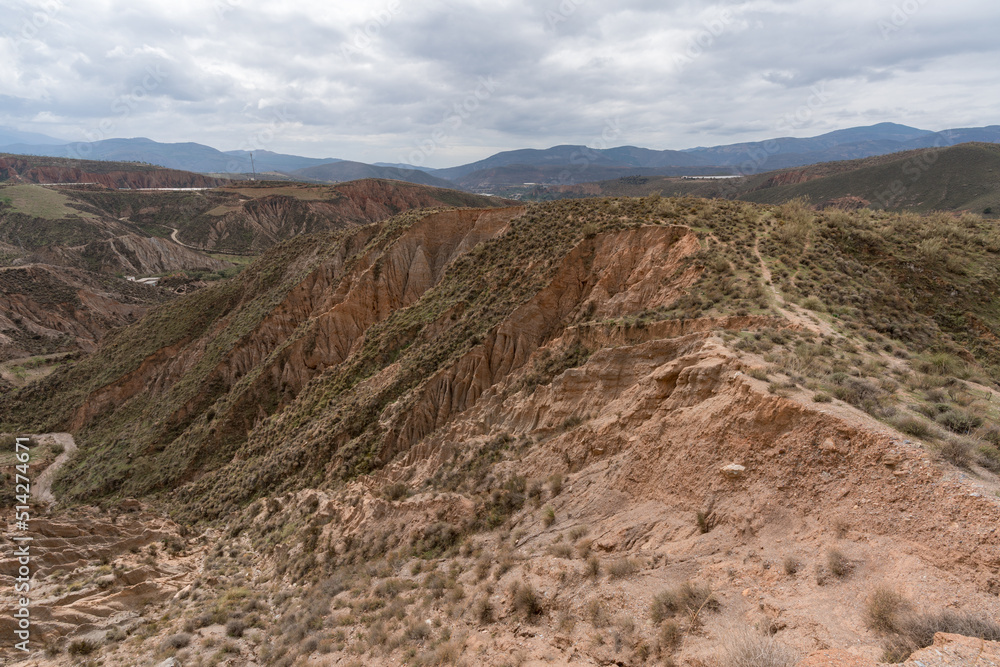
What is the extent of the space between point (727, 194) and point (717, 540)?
164 m

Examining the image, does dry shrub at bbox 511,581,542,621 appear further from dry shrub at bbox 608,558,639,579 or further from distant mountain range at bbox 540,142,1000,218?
distant mountain range at bbox 540,142,1000,218

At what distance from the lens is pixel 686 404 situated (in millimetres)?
10781

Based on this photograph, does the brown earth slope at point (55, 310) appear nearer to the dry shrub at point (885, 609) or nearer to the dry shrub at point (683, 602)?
the dry shrub at point (683, 602)

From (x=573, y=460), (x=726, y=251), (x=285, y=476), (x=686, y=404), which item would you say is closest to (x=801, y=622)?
(x=686, y=404)

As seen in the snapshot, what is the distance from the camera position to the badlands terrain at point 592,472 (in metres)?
6.62

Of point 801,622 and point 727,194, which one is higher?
point 727,194

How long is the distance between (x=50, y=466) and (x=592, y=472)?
38528 millimetres

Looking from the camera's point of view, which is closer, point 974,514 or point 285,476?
point 974,514

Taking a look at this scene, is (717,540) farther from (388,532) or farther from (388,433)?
(388,433)

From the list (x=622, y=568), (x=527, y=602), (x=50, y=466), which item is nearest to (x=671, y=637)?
(x=622, y=568)

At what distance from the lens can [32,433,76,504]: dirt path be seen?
2769cm

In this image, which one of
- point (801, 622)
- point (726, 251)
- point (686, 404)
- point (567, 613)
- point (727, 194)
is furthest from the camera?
point (727, 194)

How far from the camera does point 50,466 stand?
99.0 feet

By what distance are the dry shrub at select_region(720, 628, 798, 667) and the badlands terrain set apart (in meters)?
0.06
